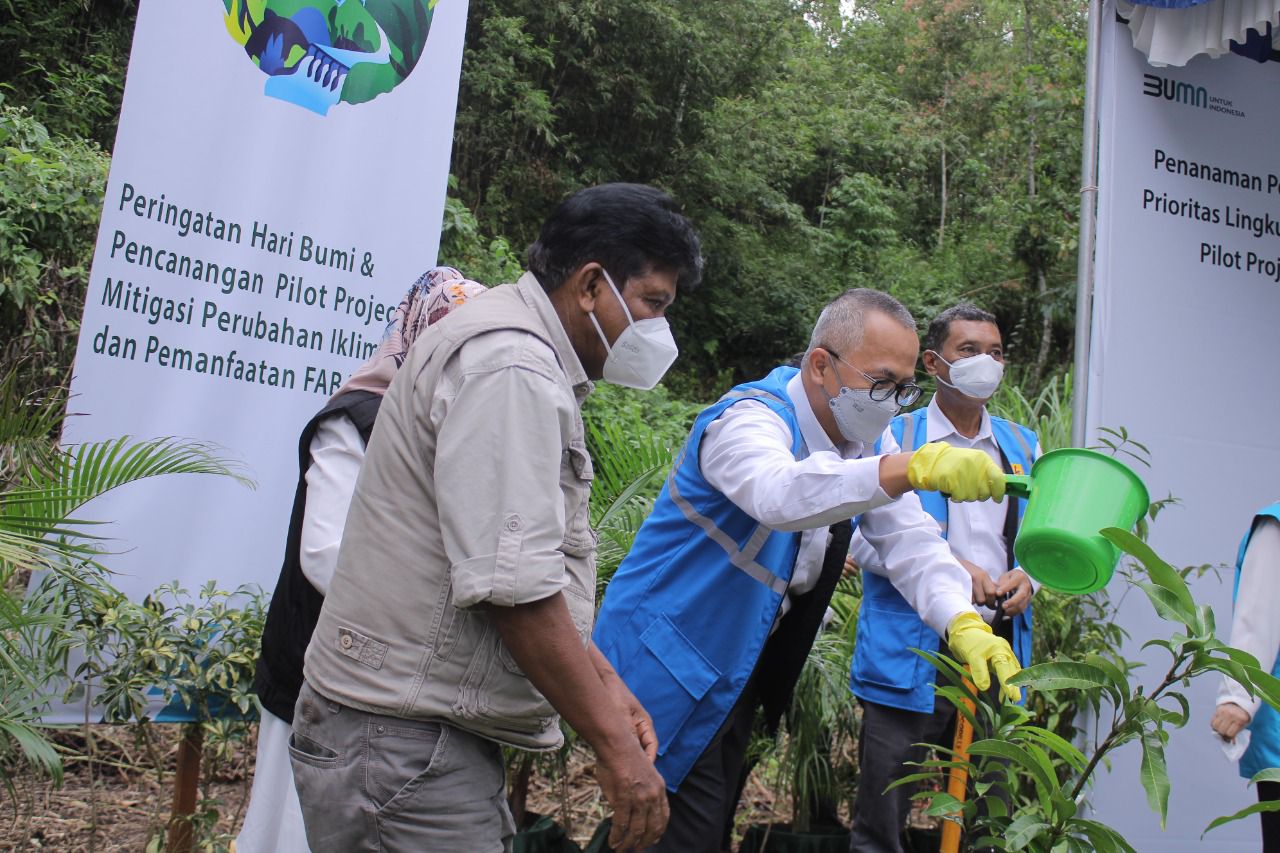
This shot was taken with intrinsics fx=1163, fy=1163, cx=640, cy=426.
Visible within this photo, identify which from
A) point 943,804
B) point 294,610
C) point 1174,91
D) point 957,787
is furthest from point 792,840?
point 1174,91

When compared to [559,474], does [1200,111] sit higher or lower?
higher

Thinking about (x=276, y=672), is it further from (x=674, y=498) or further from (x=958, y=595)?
(x=958, y=595)

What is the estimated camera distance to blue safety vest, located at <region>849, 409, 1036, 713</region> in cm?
328

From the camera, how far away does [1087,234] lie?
12.8 feet

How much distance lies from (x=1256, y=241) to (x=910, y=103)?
14.4 meters

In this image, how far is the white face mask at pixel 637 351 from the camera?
2.00 metres

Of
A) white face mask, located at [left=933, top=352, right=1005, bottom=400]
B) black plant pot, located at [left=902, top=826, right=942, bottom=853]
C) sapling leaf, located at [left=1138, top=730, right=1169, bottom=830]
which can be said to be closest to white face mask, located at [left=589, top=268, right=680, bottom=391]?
sapling leaf, located at [left=1138, top=730, right=1169, bottom=830]

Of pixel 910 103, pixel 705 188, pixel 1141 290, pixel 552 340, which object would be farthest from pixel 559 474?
pixel 910 103

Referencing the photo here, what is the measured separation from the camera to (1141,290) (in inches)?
156

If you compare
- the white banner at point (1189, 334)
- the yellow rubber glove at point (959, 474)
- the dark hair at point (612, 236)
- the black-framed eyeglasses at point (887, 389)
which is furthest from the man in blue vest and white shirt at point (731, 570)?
the white banner at point (1189, 334)

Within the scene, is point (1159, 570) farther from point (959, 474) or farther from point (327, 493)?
point (327, 493)

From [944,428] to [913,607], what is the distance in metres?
0.85

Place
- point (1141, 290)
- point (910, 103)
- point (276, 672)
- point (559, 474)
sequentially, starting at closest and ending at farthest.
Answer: point (559, 474) < point (276, 672) < point (1141, 290) < point (910, 103)

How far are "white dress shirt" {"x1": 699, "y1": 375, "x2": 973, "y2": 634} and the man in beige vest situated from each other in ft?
1.47
